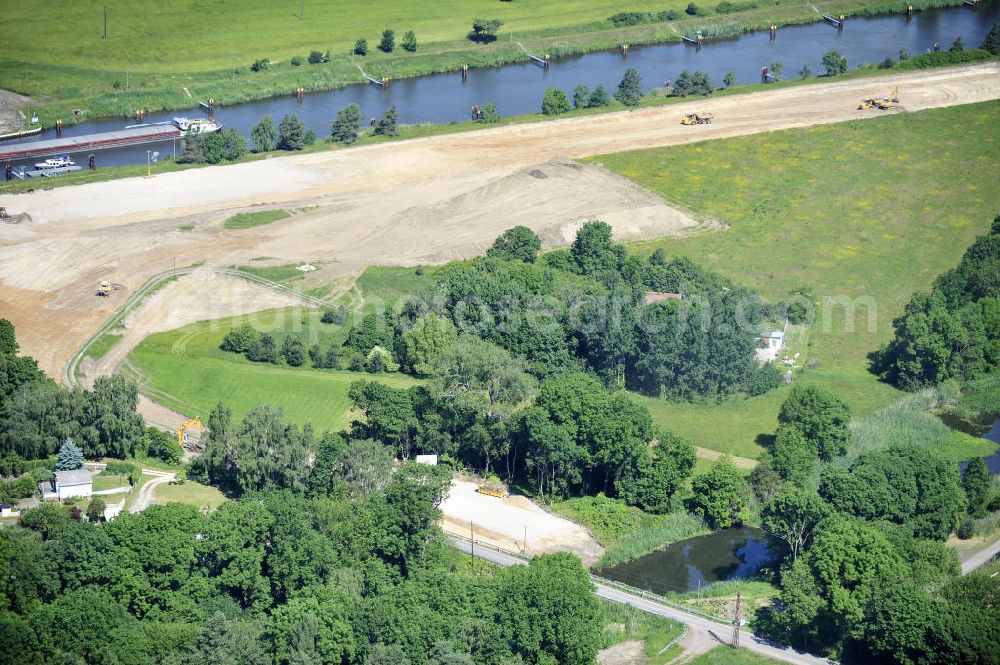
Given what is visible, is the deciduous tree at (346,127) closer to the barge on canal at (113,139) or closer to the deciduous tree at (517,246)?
the barge on canal at (113,139)

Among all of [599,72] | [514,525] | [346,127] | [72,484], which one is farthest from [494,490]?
[599,72]

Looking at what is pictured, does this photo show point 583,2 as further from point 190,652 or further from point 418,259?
point 190,652

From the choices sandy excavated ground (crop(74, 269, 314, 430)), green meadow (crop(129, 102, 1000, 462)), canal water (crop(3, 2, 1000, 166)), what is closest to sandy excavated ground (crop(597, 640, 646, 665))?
green meadow (crop(129, 102, 1000, 462))

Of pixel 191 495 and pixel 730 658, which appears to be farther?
pixel 191 495

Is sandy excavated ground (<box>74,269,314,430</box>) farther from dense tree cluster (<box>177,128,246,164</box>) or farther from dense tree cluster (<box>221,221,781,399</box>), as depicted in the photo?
dense tree cluster (<box>177,128,246,164</box>)

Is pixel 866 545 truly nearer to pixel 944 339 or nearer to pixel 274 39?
pixel 944 339

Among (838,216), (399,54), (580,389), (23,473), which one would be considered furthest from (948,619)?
(399,54)
